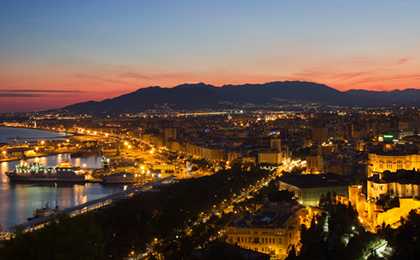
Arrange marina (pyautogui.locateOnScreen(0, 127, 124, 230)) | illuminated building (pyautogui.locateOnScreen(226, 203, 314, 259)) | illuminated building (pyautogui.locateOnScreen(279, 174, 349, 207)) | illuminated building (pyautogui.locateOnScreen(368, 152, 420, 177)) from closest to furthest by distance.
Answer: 1. illuminated building (pyautogui.locateOnScreen(226, 203, 314, 259))
2. illuminated building (pyautogui.locateOnScreen(279, 174, 349, 207))
3. marina (pyautogui.locateOnScreen(0, 127, 124, 230))
4. illuminated building (pyautogui.locateOnScreen(368, 152, 420, 177))

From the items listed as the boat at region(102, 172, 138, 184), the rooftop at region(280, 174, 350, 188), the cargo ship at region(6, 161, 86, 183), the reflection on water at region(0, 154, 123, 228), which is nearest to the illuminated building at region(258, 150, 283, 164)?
the boat at region(102, 172, 138, 184)

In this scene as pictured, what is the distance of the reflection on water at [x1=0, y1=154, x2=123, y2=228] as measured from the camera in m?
14.3

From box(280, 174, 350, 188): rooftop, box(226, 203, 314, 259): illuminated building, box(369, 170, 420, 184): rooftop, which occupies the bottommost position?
box(226, 203, 314, 259): illuminated building

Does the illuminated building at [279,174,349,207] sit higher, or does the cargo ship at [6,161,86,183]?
the illuminated building at [279,174,349,207]

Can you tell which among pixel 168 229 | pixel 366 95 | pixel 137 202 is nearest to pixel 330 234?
pixel 168 229

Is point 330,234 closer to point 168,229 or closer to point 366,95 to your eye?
point 168,229

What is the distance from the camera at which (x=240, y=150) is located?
26.2 meters

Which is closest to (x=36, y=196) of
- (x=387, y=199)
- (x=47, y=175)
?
(x=47, y=175)

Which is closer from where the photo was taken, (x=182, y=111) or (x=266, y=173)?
(x=266, y=173)

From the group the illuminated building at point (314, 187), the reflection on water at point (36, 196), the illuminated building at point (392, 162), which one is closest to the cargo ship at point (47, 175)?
the reflection on water at point (36, 196)

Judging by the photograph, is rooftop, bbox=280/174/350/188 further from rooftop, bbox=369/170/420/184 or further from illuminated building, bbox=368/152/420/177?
rooftop, bbox=369/170/420/184

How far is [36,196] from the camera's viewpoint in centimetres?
1809

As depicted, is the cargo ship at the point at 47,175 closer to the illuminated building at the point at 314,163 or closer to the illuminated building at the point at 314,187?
the illuminated building at the point at 314,163

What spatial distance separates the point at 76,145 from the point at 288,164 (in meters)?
18.6
